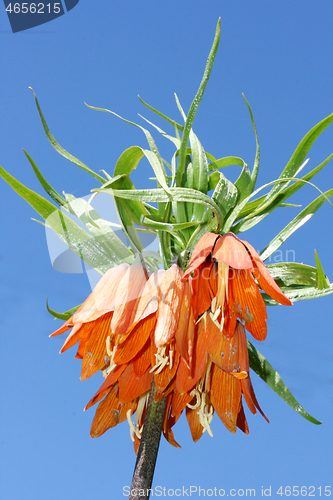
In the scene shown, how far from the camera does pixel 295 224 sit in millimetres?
1627

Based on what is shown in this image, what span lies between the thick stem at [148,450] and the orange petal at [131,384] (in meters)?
0.06

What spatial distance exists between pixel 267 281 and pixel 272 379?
1.51 feet

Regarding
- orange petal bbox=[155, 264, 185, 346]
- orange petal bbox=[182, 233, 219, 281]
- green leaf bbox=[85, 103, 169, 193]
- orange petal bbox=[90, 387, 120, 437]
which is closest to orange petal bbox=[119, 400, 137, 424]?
orange petal bbox=[90, 387, 120, 437]

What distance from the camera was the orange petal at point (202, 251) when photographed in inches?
50.3

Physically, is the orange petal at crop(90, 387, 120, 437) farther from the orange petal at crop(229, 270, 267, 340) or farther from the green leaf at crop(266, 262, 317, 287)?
the green leaf at crop(266, 262, 317, 287)

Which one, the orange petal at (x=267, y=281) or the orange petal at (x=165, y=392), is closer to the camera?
the orange petal at (x=267, y=281)

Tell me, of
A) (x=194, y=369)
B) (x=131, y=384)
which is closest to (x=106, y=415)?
(x=131, y=384)

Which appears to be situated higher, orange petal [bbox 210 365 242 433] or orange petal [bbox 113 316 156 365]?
orange petal [bbox 113 316 156 365]

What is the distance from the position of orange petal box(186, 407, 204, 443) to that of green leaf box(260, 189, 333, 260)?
0.65m

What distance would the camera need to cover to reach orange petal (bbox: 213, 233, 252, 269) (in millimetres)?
1261

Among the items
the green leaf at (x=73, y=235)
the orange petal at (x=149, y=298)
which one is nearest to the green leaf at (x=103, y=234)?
the green leaf at (x=73, y=235)

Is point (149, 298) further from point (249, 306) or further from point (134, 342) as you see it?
point (249, 306)

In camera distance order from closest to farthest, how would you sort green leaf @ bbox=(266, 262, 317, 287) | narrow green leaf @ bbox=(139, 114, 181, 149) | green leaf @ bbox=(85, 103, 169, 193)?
green leaf @ bbox=(85, 103, 169, 193)
green leaf @ bbox=(266, 262, 317, 287)
narrow green leaf @ bbox=(139, 114, 181, 149)

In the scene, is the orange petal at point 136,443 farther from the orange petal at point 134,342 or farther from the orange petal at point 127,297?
the orange petal at point 127,297
